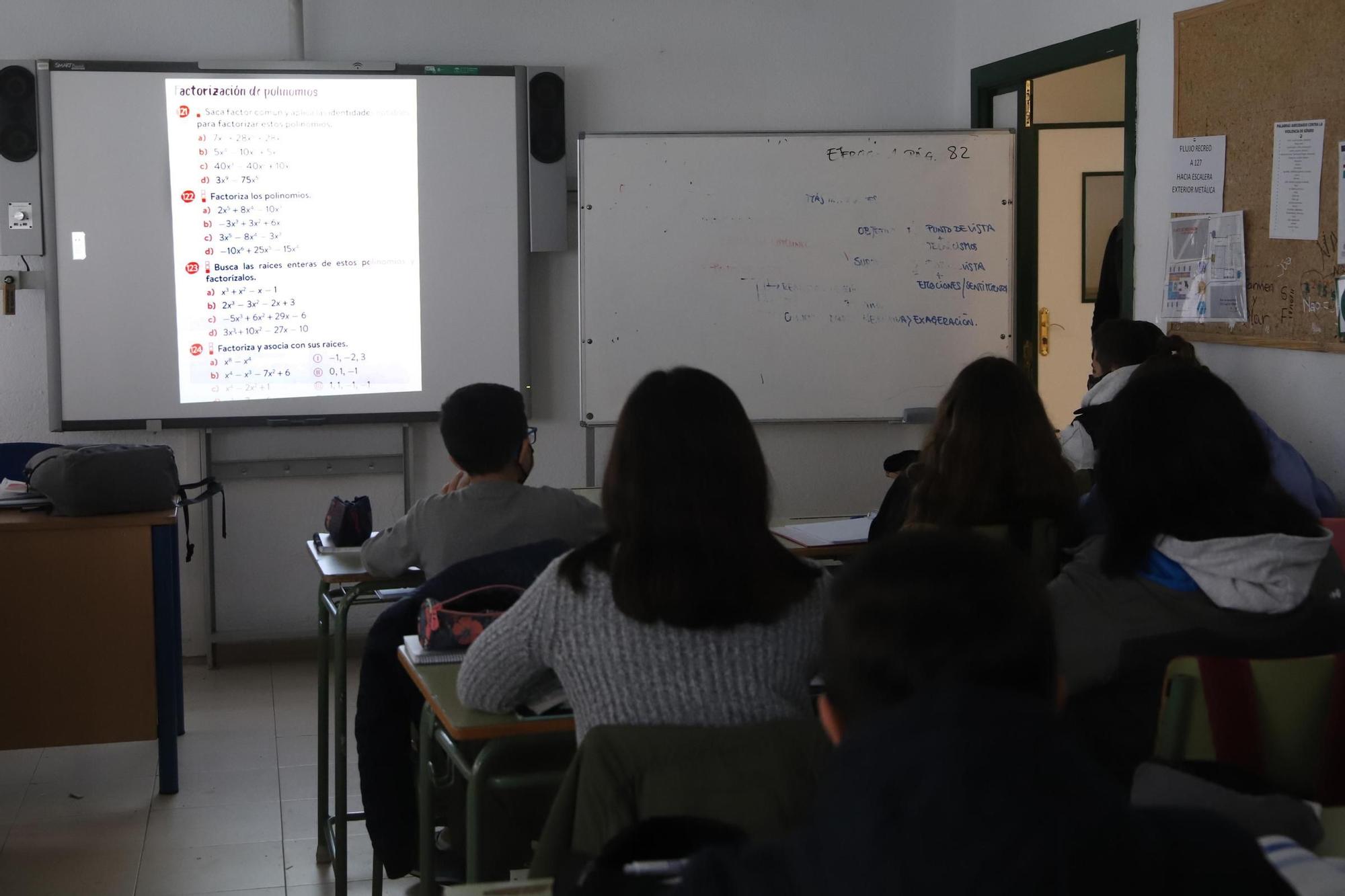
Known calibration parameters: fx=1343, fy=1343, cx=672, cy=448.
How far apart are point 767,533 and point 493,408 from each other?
1.20 metres

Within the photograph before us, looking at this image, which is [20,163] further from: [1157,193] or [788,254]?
[1157,193]

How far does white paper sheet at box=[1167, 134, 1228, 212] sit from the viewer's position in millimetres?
3801

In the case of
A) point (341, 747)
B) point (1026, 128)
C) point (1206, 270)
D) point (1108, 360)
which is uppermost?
point (1026, 128)

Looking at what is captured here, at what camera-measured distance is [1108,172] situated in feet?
18.9

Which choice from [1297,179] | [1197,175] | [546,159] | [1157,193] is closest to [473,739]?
[1297,179]

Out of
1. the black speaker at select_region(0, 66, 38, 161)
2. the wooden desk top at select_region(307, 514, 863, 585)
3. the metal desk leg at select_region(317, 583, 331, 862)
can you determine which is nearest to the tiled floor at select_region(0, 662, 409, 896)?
the metal desk leg at select_region(317, 583, 331, 862)

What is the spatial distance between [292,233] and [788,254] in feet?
5.90

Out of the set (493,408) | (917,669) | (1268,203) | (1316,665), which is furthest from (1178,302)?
→ (917,669)

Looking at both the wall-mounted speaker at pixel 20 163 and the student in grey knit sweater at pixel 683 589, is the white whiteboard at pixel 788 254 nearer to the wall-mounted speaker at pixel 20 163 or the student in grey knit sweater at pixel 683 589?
the wall-mounted speaker at pixel 20 163

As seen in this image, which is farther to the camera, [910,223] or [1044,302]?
[1044,302]

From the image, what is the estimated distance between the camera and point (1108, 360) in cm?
388

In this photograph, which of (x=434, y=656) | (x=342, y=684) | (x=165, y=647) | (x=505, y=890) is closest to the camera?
(x=505, y=890)

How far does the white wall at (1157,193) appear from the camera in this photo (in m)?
3.52

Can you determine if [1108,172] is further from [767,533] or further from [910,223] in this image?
[767,533]
